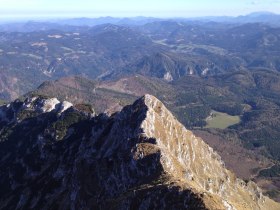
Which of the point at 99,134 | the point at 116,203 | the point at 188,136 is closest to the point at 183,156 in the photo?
the point at 188,136

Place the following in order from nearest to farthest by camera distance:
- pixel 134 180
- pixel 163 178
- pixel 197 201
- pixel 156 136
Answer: pixel 197 201 → pixel 163 178 → pixel 134 180 → pixel 156 136

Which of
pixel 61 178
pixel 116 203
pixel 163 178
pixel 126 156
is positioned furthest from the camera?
pixel 61 178

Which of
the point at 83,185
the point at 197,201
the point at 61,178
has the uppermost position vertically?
the point at 197,201

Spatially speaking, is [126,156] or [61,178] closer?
[126,156]

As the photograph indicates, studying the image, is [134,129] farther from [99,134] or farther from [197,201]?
[197,201]

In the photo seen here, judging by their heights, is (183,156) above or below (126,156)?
below

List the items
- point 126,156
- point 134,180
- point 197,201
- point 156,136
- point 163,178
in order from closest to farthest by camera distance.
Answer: point 197,201 → point 163,178 → point 134,180 → point 126,156 → point 156,136

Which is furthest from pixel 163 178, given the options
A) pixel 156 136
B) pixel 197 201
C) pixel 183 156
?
pixel 183 156

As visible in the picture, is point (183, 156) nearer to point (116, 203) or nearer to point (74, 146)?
point (74, 146)

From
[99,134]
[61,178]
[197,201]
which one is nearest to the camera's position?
[197,201]
